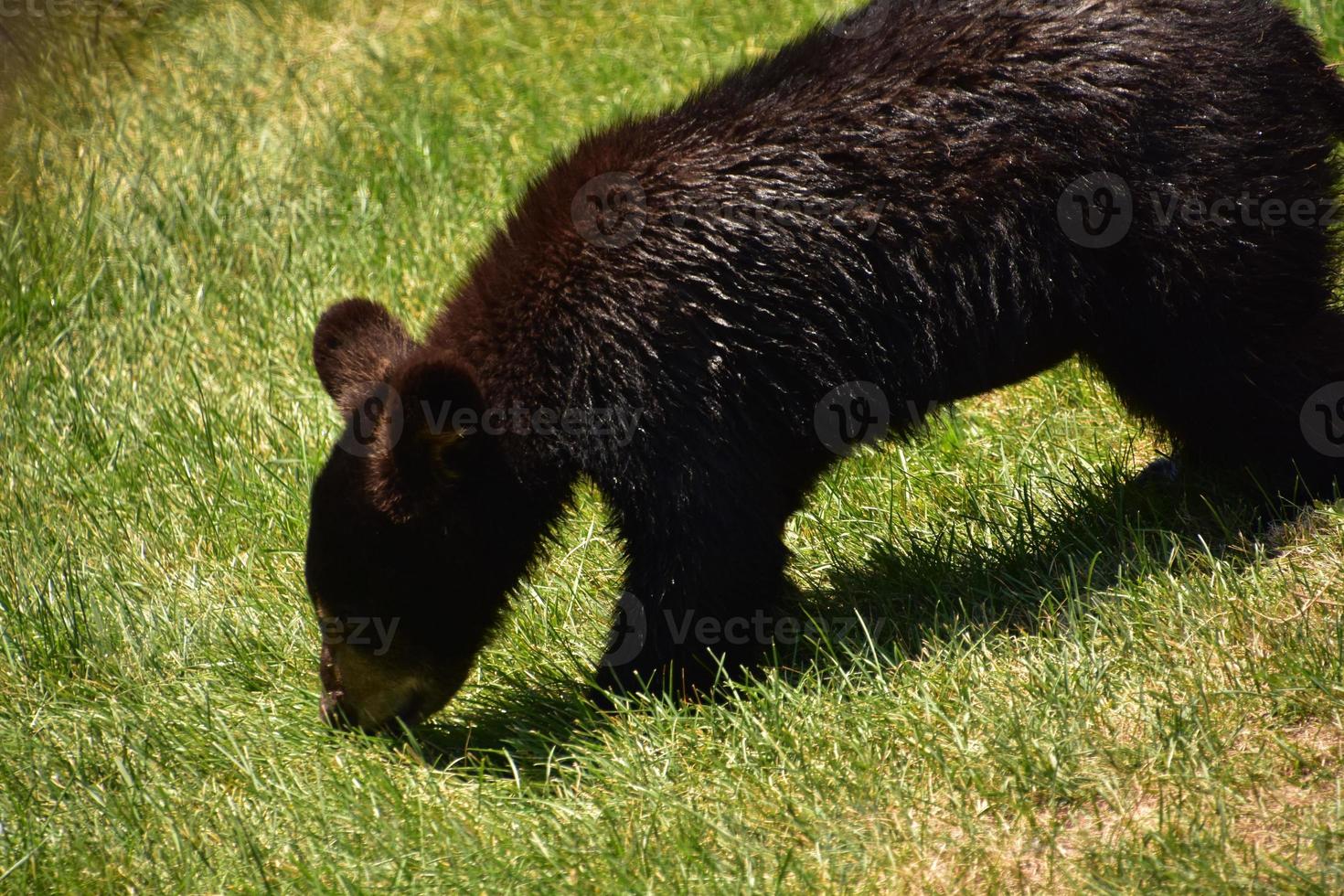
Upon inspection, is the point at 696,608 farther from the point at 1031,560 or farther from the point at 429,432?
the point at 1031,560

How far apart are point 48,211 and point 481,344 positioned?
14.8 ft

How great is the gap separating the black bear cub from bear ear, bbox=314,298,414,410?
411 millimetres

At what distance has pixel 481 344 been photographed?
4414mm

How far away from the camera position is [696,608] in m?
4.23

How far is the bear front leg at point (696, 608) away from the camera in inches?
166

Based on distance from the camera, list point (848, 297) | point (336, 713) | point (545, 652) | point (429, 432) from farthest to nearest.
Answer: point (545, 652) → point (336, 713) → point (848, 297) → point (429, 432)

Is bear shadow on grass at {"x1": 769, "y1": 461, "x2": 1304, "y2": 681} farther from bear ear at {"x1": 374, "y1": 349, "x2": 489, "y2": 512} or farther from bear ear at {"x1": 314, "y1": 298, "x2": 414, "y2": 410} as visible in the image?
bear ear at {"x1": 314, "y1": 298, "x2": 414, "y2": 410}

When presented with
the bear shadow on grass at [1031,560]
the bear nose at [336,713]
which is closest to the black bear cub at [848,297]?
the bear nose at [336,713]

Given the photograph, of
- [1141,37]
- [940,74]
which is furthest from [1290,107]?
[940,74]

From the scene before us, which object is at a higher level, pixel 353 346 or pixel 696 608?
pixel 353 346

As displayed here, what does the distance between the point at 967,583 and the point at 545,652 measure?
141 centimetres

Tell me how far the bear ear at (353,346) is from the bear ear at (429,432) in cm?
42

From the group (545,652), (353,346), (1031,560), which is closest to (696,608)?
(545,652)

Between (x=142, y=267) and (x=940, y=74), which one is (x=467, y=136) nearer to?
(x=142, y=267)
